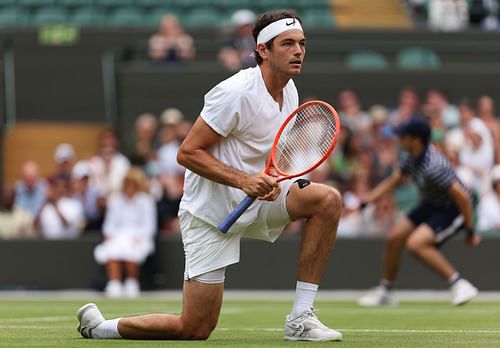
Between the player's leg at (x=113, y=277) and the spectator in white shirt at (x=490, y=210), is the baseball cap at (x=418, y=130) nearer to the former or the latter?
the spectator in white shirt at (x=490, y=210)

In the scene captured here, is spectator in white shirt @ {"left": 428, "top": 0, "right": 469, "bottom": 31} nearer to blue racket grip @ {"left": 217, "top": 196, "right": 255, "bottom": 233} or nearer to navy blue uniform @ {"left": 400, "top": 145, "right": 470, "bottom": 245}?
navy blue uniform @ {"left": 400, "top": 145, "right": 470, "bottom": 245}

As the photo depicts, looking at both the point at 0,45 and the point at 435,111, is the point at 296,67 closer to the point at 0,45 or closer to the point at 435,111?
the point at 435,111

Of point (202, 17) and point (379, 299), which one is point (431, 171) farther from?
point (202, 17)

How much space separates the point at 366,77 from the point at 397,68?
526 mm

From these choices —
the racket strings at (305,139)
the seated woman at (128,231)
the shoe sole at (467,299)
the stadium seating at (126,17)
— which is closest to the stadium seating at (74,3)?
the stadium seating at (126,17)

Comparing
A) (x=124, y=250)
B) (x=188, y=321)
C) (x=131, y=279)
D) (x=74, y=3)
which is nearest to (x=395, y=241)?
(x=131, y=279)

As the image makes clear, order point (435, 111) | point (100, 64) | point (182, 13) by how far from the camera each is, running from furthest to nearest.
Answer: point (182, 13)
point (100, 64)
point (435, 111)

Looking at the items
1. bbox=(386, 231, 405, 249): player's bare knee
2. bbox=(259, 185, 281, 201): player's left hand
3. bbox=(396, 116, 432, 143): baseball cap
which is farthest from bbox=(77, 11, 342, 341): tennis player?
bbox=(386, 231, 405, 249): player's bare knee

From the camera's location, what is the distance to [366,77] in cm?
1984

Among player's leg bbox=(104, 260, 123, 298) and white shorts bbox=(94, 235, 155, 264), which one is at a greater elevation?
white shorts bbox=(94, 235, 155, 264)

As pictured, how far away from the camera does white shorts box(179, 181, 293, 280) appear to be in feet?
25.5

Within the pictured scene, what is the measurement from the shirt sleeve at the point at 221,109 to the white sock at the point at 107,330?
1.33 metres

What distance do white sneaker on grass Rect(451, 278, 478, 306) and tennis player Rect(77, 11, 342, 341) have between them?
513 cm

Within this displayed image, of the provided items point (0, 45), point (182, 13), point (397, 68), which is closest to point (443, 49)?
point (397, 68)
